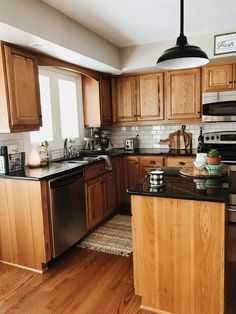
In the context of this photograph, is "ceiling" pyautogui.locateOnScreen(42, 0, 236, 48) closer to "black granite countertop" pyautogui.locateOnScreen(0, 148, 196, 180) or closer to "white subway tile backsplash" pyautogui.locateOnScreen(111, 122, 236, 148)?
"white subway tile backsplash" pyautogui.locateOnScreen(111, 122, 236, 148)

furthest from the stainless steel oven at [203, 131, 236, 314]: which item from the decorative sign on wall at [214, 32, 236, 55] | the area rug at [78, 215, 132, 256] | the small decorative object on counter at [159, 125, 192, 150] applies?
the decorative sign on wall at [214, 32, 236, 55]

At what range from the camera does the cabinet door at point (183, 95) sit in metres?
3.76

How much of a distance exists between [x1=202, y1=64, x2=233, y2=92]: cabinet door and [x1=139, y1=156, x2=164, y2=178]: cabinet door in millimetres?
1195

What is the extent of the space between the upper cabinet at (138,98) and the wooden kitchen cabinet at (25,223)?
7.36 ft

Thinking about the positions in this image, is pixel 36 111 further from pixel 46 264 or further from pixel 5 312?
pixel 5 312

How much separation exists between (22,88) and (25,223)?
4.35 feet

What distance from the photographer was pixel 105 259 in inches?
106

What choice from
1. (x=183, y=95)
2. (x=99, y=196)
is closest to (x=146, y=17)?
(x=183, y=95)

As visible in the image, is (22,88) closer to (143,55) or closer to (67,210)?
(67,210)

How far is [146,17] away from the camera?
2744 millimetres

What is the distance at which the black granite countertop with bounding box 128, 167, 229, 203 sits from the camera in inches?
63.9

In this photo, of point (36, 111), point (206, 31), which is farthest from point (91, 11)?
point (206, 31)

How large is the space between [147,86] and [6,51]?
2.25 m

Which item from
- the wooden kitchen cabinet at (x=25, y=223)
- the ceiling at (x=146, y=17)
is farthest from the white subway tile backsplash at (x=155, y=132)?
the wooden kitchen cabinet at (x=25, y=223)
